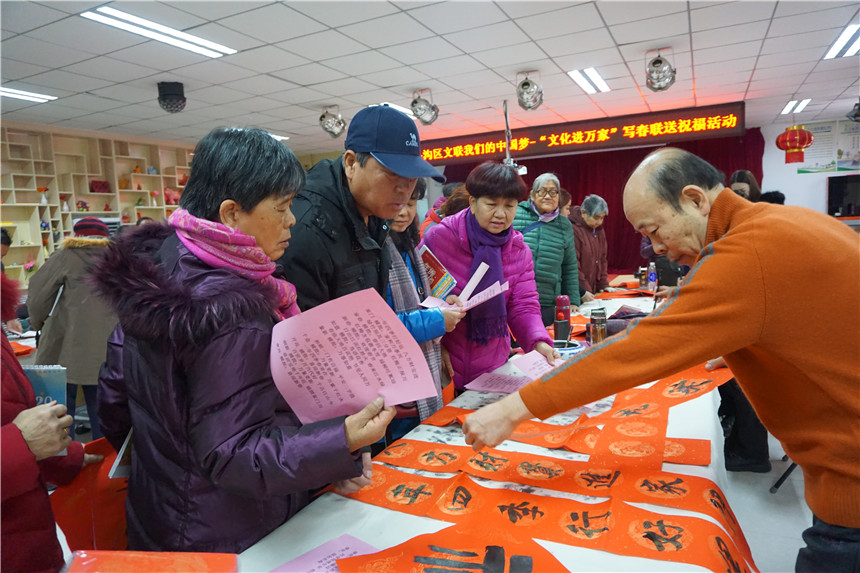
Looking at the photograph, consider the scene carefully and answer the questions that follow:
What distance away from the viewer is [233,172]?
863 millimetres

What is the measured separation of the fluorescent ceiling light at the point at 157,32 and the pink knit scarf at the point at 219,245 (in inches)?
145

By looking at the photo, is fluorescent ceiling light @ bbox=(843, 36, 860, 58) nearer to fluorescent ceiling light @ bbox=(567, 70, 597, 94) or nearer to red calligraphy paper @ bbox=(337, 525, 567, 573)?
fluorescent ceiling light @ bbox=(567, 70, 597, 94)

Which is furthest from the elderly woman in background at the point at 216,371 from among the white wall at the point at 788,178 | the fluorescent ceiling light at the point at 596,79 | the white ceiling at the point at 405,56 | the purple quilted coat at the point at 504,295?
the white wall at the point at 788,178

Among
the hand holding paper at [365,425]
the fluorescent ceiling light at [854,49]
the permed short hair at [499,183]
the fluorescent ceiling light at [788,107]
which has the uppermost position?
the fluorescent ceiling light at [788,107]

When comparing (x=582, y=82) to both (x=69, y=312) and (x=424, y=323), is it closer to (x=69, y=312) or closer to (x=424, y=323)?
(x=424, y=323)

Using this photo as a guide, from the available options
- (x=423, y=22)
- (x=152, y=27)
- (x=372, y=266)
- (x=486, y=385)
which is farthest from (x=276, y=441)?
(x=152, y=27)

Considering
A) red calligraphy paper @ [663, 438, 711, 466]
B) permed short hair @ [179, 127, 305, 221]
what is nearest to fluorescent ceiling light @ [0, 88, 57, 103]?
permed short hair @ [179, 127, 305, 221]

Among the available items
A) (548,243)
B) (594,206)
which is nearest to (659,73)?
(594,206)

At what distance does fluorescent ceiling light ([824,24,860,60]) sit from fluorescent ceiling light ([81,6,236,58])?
5367 millimetres

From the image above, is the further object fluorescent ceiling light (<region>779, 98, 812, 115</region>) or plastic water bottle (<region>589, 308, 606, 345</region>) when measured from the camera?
fluorescent ceiling light (<region>779, 98, 812, 115</region>)

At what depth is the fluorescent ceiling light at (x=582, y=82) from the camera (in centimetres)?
547

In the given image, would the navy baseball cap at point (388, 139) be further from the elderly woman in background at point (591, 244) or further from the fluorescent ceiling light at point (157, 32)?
the fluorescent ceiling light at point (157, 32)

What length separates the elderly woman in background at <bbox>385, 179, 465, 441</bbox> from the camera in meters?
1.52

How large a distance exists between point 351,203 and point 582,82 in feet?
17.4
